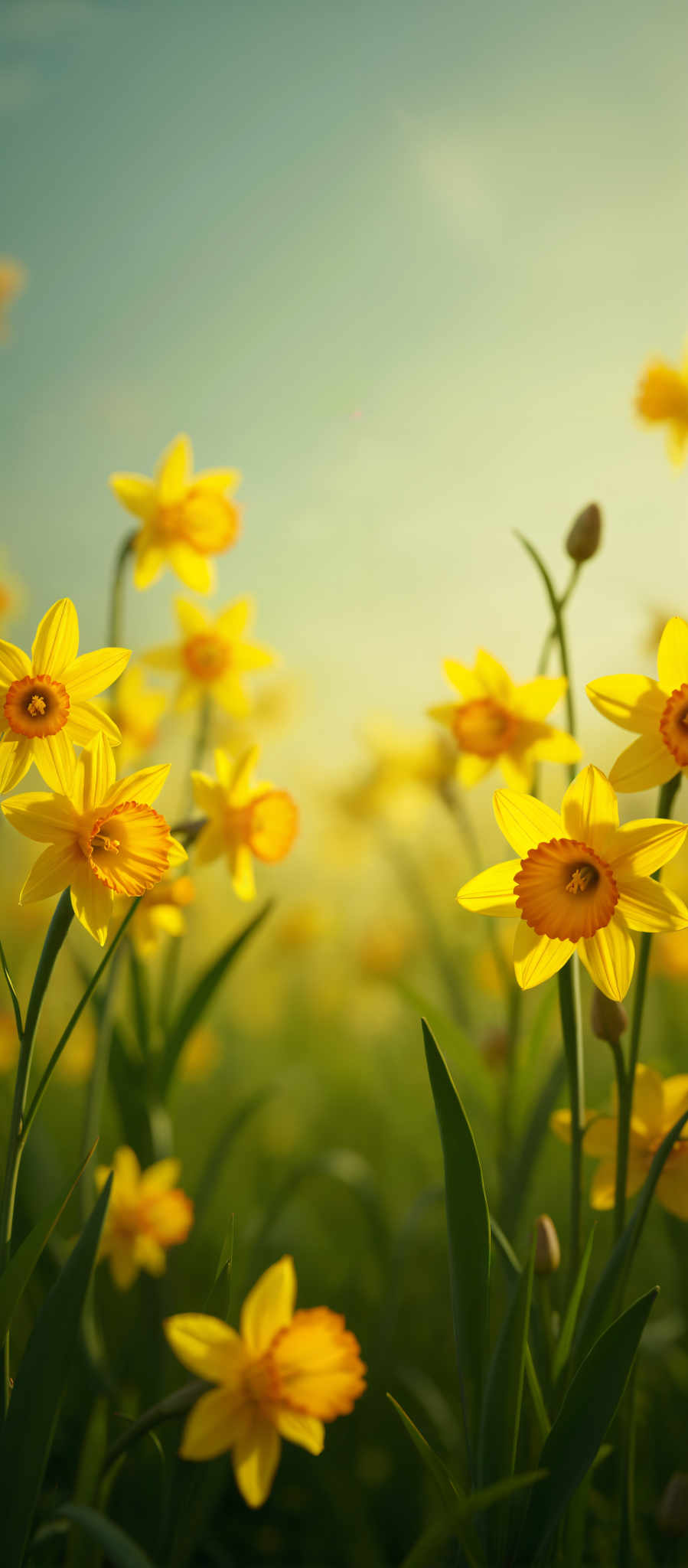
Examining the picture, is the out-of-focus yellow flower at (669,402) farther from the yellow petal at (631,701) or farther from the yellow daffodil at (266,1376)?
the yellow daffodil at (266,1376)

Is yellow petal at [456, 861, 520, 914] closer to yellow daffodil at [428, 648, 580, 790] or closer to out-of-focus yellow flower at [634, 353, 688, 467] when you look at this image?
yellow daffodil at [428, 648, 580, 790]

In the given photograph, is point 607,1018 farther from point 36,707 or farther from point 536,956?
point 36,707

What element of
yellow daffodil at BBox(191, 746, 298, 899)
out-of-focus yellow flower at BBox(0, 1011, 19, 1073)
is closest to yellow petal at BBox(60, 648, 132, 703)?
yellow daffodil at BBox(191, 746, 298, 899)

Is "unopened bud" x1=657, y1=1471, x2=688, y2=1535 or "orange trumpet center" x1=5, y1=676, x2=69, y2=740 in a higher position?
"orange trumpet center" x1=5, y1=676, x2=69, y2=740

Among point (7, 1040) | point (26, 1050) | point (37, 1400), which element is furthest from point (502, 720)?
point (7, 1040)

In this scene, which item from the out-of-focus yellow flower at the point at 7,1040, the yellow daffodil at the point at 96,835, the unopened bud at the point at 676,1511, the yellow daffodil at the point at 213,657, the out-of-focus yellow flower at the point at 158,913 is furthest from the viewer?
the out-of-focus yellow flower at the point at 7,1040

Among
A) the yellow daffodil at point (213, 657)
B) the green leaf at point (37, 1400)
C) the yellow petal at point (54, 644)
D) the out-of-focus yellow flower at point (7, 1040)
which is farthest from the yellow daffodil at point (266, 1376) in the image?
the out-of-focus yellow flower at point (7, 1040)

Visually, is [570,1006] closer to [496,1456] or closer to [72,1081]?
[496,1456]
